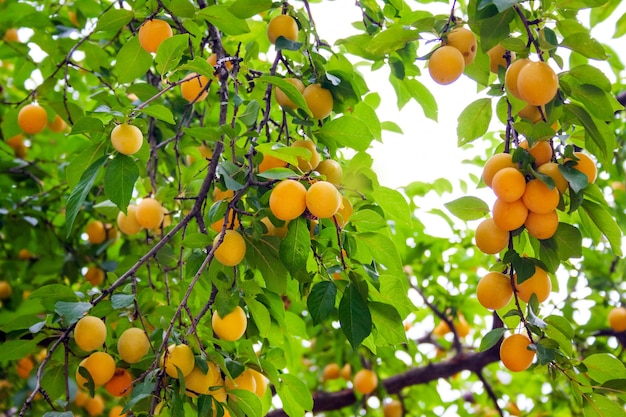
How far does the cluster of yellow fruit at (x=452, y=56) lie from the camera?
118 centimetres

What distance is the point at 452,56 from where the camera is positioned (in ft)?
3.85

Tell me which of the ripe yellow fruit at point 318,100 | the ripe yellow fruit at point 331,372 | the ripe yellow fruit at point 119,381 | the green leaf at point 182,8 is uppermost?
the green leaf at point 182,8

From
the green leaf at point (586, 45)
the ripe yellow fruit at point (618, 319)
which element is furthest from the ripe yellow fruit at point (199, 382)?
the ripe yellow fruit at point (618, 319)

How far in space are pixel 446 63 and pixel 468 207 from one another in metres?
0.27

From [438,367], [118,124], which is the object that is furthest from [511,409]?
[118,124]

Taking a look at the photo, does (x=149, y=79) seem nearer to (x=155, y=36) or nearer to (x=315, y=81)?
(x=155, y=36)

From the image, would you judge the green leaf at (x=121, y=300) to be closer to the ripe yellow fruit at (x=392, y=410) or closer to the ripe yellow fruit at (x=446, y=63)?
the ripe yellow fruit at (x=446, y=63)

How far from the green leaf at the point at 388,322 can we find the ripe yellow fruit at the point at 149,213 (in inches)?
27.3

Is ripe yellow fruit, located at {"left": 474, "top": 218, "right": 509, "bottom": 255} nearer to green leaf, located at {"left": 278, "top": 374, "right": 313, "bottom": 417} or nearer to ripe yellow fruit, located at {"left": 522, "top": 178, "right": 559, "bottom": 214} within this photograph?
ripe yellow fruit, located at {"left": 522, "top": 178, "right": 559, "bottom": 214}

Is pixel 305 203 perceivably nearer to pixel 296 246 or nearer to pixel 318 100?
pixel 296 246

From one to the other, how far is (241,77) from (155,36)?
196 millimetres

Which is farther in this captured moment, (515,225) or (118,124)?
(118,124)

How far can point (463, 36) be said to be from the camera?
1.20 meters

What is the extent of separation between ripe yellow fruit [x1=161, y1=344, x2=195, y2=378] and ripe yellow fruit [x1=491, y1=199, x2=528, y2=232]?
1.89 ft
